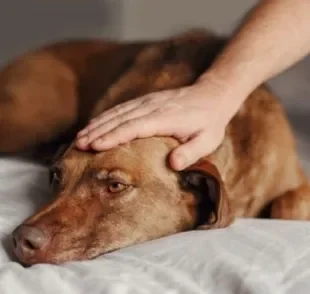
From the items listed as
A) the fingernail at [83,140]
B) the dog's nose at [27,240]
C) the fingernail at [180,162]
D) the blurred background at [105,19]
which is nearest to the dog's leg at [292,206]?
the fingernail at [180,162]

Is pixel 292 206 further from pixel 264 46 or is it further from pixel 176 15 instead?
pixel 176 15

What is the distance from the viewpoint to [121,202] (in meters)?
1.52

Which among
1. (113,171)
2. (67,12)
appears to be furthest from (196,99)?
(67,12)

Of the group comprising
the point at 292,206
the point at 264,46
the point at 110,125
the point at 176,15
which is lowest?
the point at 292,206

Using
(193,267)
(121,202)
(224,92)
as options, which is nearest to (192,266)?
(193,267)

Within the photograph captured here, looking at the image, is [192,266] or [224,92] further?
[224,92]

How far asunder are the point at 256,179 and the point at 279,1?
42cm

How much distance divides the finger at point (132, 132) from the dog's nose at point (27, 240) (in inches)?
8.6

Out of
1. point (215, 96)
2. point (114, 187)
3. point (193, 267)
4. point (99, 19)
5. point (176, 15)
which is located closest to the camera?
point (193, 267)

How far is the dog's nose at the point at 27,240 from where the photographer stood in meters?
1.38

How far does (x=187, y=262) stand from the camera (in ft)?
4.36

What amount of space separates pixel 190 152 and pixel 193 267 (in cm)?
30

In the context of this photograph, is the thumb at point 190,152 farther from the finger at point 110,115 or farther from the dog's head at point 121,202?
the finger at point 110,115

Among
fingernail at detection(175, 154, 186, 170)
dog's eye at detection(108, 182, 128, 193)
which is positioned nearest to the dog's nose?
dog's eye at detection(108, 182, 128, 193)
